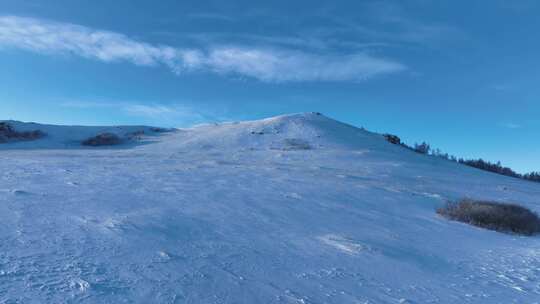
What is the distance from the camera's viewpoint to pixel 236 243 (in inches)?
236

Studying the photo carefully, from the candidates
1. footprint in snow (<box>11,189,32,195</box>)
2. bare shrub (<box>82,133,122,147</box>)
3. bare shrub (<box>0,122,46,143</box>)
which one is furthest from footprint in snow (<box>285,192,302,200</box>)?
bare shrub (<box>0,122,46,143</box>)

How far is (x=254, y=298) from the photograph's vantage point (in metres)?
4.30

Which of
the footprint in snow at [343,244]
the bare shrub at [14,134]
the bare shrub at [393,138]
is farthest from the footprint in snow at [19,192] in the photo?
the bare shrub at [393,138]

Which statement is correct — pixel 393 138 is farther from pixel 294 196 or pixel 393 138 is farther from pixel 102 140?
pixel 294 196

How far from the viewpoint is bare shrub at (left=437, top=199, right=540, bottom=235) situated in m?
9.35

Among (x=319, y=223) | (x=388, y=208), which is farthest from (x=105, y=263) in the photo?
(x=388, y=208)

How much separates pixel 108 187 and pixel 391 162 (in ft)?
42.6

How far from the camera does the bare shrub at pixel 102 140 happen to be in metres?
24.1

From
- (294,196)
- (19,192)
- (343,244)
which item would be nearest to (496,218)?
(294,196)

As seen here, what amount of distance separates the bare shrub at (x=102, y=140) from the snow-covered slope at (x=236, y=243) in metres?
11.3

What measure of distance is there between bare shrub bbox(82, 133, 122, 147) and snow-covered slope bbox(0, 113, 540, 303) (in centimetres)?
1131

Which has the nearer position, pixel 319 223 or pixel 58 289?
pixel 58 289

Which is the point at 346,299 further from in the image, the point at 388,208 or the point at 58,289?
the point at 388,208

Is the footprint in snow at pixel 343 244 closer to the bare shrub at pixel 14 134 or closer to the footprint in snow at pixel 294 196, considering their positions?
the footprint in snow at pixel 294 196
